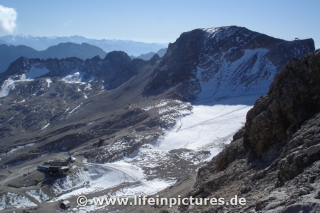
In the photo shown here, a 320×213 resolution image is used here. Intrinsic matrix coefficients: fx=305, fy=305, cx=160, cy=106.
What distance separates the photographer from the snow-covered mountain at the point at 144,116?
5091 cm

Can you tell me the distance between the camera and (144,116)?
8569 cm

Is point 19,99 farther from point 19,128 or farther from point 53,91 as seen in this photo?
point 19,128

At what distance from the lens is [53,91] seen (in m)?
173

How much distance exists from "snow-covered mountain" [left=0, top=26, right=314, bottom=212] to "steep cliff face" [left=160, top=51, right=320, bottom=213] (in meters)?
24.0

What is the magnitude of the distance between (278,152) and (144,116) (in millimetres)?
70063

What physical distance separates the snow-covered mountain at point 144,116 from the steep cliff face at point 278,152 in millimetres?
24024

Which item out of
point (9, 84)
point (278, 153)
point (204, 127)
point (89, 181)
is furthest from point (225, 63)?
point (9, 84)

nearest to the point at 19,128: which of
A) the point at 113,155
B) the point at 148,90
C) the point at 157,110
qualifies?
the point at 148,90

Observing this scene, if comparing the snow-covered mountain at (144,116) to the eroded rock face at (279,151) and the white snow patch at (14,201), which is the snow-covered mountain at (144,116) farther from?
the eroded rock face at (279,151)

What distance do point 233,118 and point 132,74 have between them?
105314 mm

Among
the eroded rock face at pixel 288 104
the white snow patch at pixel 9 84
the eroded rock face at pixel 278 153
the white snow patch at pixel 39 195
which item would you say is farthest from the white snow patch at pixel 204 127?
the white snow patch at pixel 9 84
